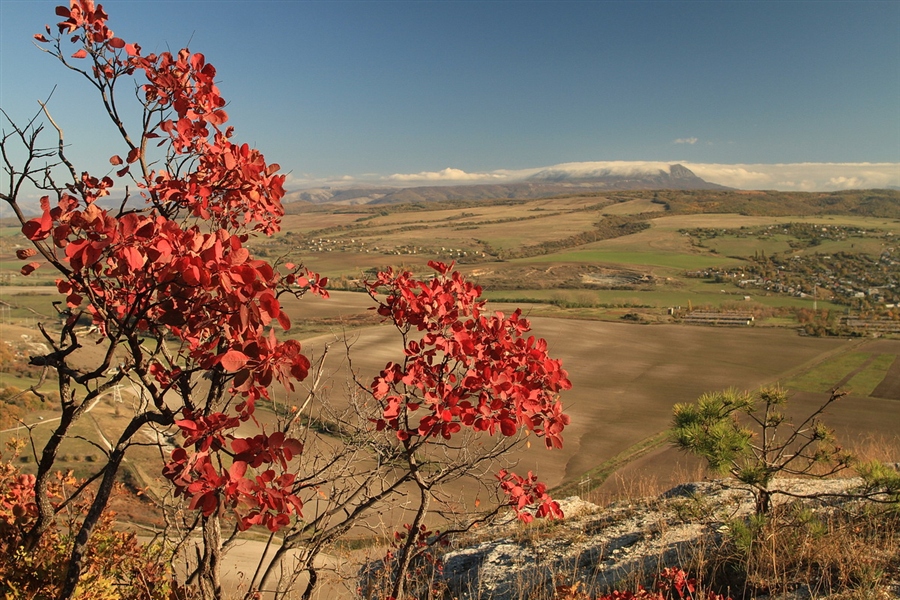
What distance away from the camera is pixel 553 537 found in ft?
25.0

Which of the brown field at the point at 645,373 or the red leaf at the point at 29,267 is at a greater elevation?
the red leaf at the point at 29,267

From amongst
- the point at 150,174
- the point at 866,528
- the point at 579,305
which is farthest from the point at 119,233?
the point at 579,305

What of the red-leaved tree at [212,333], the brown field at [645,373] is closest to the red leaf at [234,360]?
the red-leaved tree at [212,333]

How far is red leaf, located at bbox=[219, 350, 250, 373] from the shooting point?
1849mm

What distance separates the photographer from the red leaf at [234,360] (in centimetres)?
185

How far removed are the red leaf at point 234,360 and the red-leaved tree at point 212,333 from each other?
0.04 feet

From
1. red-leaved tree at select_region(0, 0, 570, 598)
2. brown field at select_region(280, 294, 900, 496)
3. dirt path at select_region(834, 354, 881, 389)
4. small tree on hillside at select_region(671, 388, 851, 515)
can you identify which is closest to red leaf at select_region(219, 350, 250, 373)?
red-leaved tree at select_region(0, 0, 570, 598)

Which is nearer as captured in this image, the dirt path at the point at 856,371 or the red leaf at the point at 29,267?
the red leaf at the point at 29,267

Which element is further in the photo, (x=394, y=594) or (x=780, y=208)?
(x=780, y=208)

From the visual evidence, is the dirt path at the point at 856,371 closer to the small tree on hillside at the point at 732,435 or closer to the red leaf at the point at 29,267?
the small tree on hillside at the point at 732,435

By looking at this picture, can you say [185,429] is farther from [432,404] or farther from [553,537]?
[553,537]

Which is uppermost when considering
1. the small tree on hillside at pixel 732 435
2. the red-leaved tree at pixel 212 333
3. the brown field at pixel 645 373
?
the red-leaved tree at pixel 212 333

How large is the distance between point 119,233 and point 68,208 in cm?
58

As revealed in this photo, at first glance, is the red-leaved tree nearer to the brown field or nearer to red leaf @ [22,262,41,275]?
red leaf @ [22,262,41,275]
